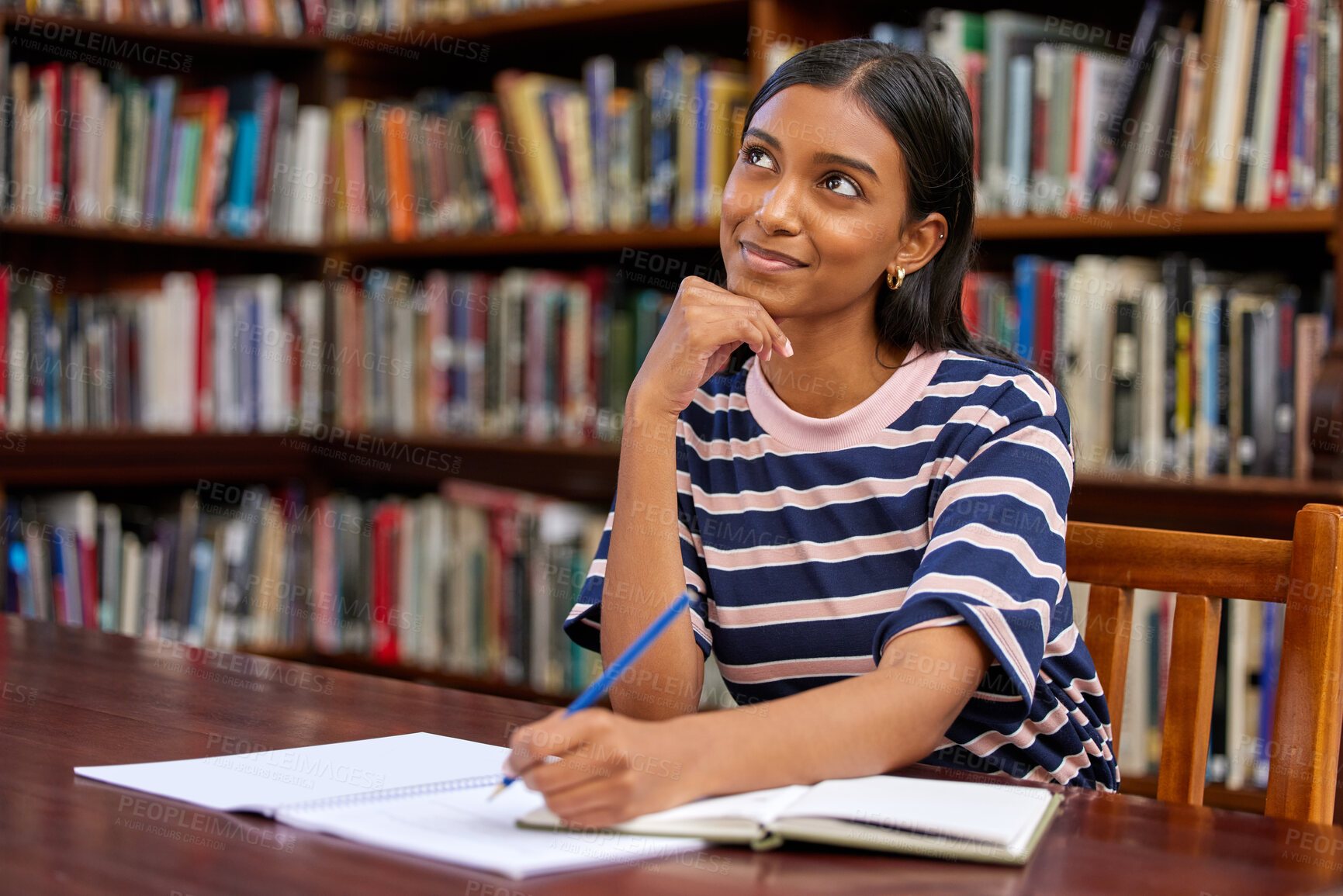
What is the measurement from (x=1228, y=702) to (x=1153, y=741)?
0.13 metres

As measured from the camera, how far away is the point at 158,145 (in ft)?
8.97

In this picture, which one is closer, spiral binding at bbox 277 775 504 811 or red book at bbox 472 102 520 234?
spiral binding at bbox 277 775 504 811

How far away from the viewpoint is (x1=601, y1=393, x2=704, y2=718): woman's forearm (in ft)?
3.83

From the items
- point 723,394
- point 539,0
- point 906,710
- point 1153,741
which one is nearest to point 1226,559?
point 906,710

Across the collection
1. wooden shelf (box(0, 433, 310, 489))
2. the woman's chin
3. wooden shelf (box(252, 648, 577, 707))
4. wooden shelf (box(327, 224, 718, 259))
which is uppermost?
wooden shelf (box(327, 224, 718, 259))

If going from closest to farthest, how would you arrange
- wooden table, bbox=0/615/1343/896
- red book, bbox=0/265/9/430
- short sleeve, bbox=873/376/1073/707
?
1. wooden table, bbox=0/615/1343/896
2. short sleeve, bbox=873/376/1073/707
3. red book, bbox=0/265/9/430

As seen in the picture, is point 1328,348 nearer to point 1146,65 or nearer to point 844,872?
point 1146,65

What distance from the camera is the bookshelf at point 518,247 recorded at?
76.6 inches

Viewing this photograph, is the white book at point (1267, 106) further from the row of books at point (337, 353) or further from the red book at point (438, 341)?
the red book at point (438, 341)

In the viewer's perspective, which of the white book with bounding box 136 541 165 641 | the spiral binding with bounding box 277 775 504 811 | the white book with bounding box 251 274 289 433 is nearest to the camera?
the spiral binding with bounding box 277 775 504 811

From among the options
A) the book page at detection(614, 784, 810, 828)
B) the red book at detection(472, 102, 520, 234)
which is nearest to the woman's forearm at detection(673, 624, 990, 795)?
the book page at detection(614, 784, 810, 828)

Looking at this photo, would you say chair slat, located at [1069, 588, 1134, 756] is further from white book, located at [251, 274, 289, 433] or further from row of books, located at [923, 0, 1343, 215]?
white book, located at [251, 274, 289, 433]

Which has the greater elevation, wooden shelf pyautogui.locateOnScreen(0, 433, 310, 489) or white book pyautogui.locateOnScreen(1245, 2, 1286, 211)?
white book pyautogui.locateOnScreen(1245, 2, 1286, 211)

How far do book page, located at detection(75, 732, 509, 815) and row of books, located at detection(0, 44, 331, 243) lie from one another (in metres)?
1.95
